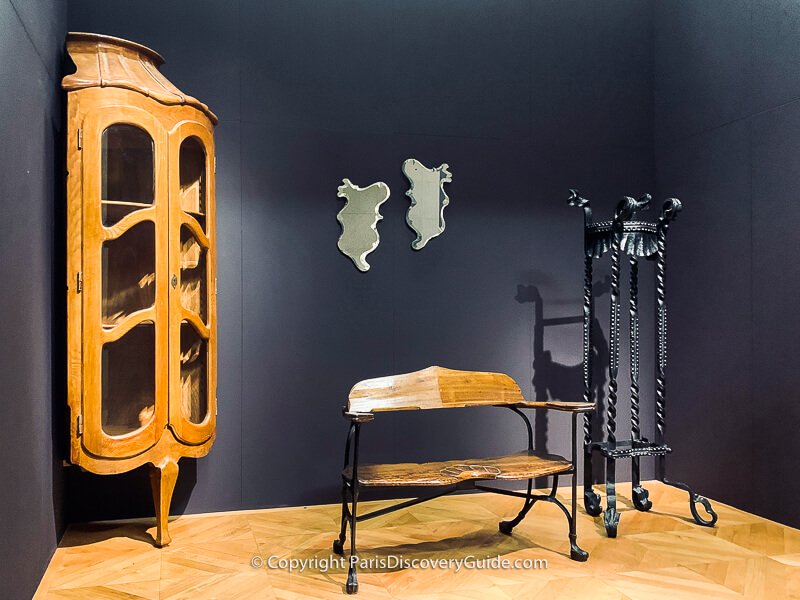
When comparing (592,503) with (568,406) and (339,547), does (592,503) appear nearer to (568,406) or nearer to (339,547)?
(568,406)

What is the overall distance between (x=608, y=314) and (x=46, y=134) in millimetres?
3421

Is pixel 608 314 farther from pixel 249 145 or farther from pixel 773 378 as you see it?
pixel 249 145

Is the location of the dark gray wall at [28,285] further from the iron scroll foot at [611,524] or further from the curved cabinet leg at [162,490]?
the iron scroll foot at [611,524]

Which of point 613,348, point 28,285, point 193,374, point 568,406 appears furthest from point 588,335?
point 28,285

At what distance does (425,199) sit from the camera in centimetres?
441

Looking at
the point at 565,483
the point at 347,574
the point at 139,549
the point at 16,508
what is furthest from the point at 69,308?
the point at 565,483

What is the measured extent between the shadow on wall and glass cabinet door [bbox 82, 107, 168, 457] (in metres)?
2.25

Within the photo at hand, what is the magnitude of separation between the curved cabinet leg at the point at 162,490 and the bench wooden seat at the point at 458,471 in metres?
0.87

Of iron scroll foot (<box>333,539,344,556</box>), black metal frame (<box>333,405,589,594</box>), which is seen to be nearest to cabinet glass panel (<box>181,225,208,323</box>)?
black metal frame (<box>333,405,589,594</box>)

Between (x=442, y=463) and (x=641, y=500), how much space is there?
1.38 m

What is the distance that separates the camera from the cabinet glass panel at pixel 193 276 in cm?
360

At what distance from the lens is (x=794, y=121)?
3.81 m

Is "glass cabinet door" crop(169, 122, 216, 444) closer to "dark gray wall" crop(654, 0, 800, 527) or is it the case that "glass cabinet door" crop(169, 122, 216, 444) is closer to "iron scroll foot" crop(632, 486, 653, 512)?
"iron scroll foot" crop(632, 486, 653, 512)

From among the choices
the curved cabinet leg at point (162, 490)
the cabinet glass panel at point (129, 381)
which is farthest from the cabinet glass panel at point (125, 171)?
the curved cabinet leg at point (162, 490)
